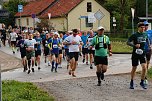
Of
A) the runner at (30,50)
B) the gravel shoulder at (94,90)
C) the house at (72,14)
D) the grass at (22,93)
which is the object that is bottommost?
the gravel shoulder at (94,90)

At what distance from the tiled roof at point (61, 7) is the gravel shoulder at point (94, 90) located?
141 feet

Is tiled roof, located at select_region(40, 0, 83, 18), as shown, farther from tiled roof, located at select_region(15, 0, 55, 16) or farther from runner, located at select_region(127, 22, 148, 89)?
runner, located at select_region(127, 22, 148, 89)

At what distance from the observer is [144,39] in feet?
40.3

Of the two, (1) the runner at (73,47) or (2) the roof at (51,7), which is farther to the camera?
(2) the roof at (51,7)

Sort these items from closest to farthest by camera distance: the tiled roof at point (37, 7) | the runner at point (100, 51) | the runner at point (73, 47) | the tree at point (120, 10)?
the runner at point (100, 51), the runner at point (73, 47), the tree at point (120, 10), the tiled roof at point (37, 7)

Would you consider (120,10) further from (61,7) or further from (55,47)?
(55,47)

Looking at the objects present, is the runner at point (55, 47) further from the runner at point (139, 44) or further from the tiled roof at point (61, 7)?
the tiled roof at point (61, 7)

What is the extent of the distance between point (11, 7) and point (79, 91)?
65.0 meters

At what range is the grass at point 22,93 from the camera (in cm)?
1046

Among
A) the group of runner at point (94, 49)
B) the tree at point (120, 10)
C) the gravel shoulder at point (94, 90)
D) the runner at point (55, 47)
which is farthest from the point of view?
the tree at point (120, 10)

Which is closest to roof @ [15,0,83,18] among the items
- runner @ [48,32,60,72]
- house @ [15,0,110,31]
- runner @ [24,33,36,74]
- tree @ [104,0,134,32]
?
house @ [15,0,110,31]

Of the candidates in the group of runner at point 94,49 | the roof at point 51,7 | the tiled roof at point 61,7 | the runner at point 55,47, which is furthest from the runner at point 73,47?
the roof at point 51,7

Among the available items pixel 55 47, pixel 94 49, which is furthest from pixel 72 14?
pixel 94 49

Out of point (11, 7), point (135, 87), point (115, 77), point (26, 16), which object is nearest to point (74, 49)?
point (115, 77)
